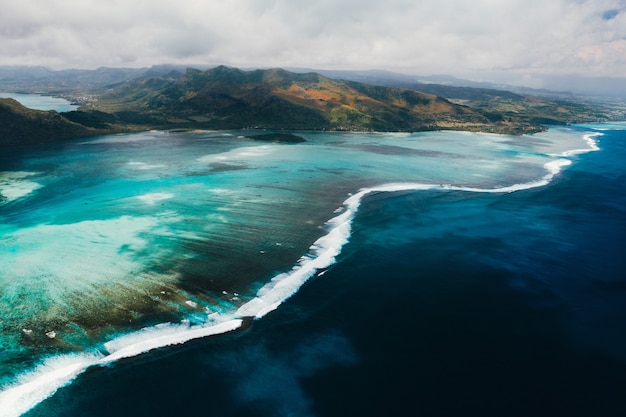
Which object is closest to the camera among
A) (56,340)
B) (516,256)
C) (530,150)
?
(56,340)

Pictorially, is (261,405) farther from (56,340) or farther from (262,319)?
(56,340)

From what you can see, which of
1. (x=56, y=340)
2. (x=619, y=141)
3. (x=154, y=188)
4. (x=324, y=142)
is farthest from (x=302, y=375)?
(x=619, y=141)

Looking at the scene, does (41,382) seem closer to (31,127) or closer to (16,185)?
(16,185)

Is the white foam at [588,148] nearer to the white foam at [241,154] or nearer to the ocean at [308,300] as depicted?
the ocean at [308,300]

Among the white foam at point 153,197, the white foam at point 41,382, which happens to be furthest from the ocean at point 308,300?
the white foam at point 153,197

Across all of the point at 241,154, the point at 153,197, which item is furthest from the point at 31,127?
the point at 153,197
